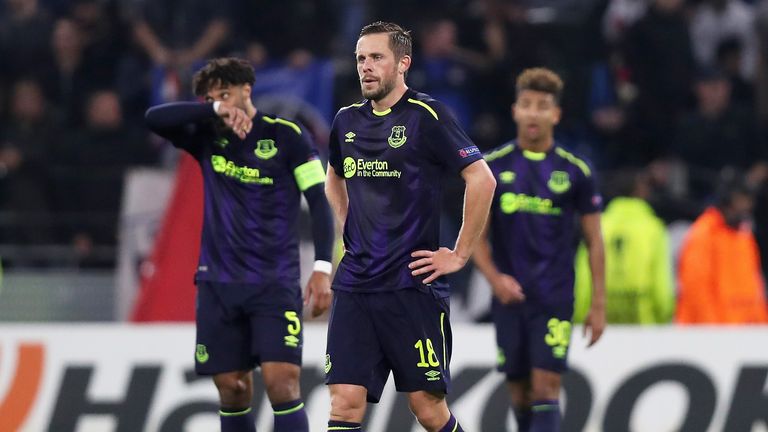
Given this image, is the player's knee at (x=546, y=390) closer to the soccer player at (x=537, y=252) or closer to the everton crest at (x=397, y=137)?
the soccer player at (x=537, y=252)

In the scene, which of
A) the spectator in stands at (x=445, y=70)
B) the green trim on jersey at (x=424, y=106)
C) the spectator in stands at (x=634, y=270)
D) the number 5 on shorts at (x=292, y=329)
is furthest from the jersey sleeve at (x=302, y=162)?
the spectator in stands at (x=445, y=70)

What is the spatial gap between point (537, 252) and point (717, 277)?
3138 mm

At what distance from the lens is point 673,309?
41.2ft

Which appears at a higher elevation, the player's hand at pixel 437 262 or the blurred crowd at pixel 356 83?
the blurred crowd at pixel 356 83

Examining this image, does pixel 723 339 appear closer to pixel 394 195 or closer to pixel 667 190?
pixel 667 190

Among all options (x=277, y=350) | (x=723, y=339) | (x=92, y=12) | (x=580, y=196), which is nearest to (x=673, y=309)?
(x=723, y=339)

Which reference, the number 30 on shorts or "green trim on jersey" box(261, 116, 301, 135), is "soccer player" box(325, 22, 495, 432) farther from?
"green trim on jersey" box(261, 116, 301, 135)

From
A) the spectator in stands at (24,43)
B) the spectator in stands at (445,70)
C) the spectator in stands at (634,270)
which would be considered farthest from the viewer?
the spectator in stands at (24,43)

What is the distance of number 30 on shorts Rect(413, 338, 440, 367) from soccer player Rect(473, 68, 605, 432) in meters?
2.06

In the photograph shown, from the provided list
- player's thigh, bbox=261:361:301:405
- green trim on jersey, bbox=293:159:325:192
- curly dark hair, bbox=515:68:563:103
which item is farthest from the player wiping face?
curly dark hair, bbox=515:68:563:103

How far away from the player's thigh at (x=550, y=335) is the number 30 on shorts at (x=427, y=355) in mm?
2135

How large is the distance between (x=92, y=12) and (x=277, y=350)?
820cm

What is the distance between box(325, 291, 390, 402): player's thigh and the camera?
688 cm

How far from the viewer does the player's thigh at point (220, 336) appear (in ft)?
26.2
